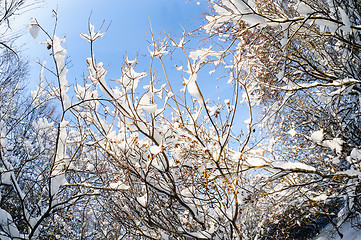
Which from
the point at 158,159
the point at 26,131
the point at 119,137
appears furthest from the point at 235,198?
the point at 26,131

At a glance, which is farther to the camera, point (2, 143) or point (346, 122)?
point (346, 122)

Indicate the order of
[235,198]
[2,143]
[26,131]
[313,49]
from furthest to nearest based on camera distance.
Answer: [26,131]
[313,49]
[2,143]
[235,198]

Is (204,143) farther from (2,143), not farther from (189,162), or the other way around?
(2,143)

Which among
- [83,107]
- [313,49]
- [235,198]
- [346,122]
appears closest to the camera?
[235,198]

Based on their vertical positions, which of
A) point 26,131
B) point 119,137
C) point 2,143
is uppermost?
point 26,131

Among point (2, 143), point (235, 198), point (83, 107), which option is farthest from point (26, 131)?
point (235, 198)

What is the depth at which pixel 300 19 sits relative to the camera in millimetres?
3521

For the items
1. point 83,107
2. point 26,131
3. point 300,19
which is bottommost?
point 300,19

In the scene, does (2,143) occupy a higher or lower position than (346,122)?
higher

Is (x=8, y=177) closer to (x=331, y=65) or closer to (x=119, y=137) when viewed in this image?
(x=119, y=137)

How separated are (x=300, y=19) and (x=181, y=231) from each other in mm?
3380

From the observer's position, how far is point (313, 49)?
4773mm

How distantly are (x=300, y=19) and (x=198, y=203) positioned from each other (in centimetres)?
297

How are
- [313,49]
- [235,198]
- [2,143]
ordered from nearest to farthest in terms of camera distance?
1. [235,198]
2. [2,143]
3. [313,49]
